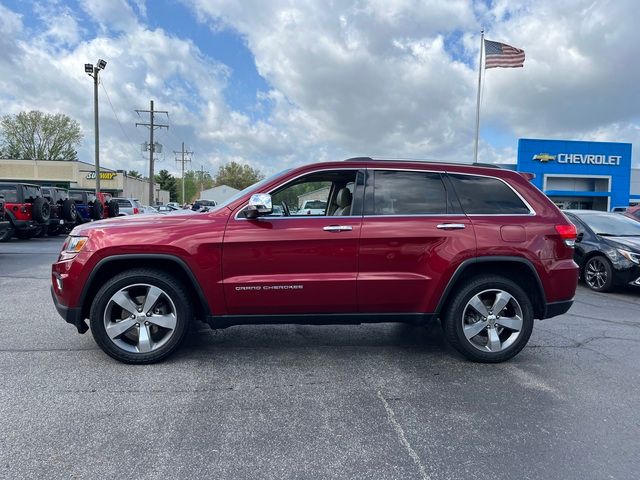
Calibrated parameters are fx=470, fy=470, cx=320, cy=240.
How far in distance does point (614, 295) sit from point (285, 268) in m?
6.79

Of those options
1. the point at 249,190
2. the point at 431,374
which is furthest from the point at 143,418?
the point at 431,374

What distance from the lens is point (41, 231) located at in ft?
A: 54.4

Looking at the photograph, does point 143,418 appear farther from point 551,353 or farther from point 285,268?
point 551,353

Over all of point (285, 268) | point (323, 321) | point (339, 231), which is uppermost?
point (339, 231)

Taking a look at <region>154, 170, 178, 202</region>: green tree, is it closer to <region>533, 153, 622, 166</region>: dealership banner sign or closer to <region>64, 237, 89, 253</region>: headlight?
<region>533, 153, 622, 166</region>: dealership banner sign

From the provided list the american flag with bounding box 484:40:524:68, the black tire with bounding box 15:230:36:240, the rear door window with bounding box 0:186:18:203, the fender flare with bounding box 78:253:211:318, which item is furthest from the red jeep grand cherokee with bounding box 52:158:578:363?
the american flag with bounding box 484:40:524:68

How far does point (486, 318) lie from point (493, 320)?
67 millimetres

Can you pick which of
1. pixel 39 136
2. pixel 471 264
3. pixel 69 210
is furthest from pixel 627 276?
pixel 39 136

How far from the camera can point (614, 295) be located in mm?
8117

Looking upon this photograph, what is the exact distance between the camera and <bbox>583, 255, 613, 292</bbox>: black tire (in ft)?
26.7

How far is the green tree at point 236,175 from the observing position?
109062 millimetres

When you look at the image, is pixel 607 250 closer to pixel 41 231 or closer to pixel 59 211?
pixel 41 231

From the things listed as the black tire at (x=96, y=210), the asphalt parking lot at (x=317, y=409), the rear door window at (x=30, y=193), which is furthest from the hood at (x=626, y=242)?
the black tire at (x=96, y=210)

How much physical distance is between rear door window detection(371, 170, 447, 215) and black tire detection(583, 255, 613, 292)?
5515 mm
